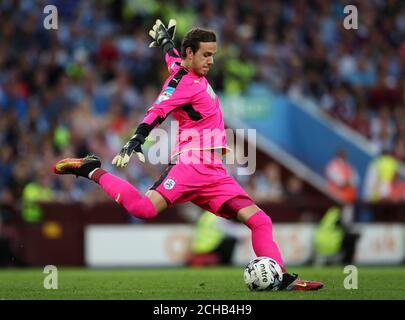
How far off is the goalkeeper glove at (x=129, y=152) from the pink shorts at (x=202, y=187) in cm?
49

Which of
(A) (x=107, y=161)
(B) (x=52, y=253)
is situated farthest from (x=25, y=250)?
(A) (x=107, y=161)

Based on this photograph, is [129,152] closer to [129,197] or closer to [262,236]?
[129,197]

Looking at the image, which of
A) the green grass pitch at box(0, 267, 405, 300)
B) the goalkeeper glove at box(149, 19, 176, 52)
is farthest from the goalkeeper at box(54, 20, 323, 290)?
the goalkeeper glove at box(149, 19, 176, 52)

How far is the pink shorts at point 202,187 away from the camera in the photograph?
373 inches

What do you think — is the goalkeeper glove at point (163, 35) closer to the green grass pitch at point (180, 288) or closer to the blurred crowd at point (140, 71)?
the green grass pitch at point (180, 288)

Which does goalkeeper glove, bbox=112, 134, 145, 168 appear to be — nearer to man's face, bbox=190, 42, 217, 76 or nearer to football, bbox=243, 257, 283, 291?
man's face, bbox=190, 42, 217, 76

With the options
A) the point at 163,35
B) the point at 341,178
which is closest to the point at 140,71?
the point at 341,178

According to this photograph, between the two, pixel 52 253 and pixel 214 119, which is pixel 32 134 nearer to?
pixel 52 253

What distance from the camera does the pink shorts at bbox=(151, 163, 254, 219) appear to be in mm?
9469

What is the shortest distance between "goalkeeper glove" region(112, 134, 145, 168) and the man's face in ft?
3.05

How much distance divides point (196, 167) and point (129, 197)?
69 centimetres

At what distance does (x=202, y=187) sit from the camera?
377 inches

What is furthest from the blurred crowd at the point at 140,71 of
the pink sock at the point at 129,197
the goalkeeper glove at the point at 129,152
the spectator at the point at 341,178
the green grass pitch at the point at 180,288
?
the goalkeeper glove at the point at 129,152
